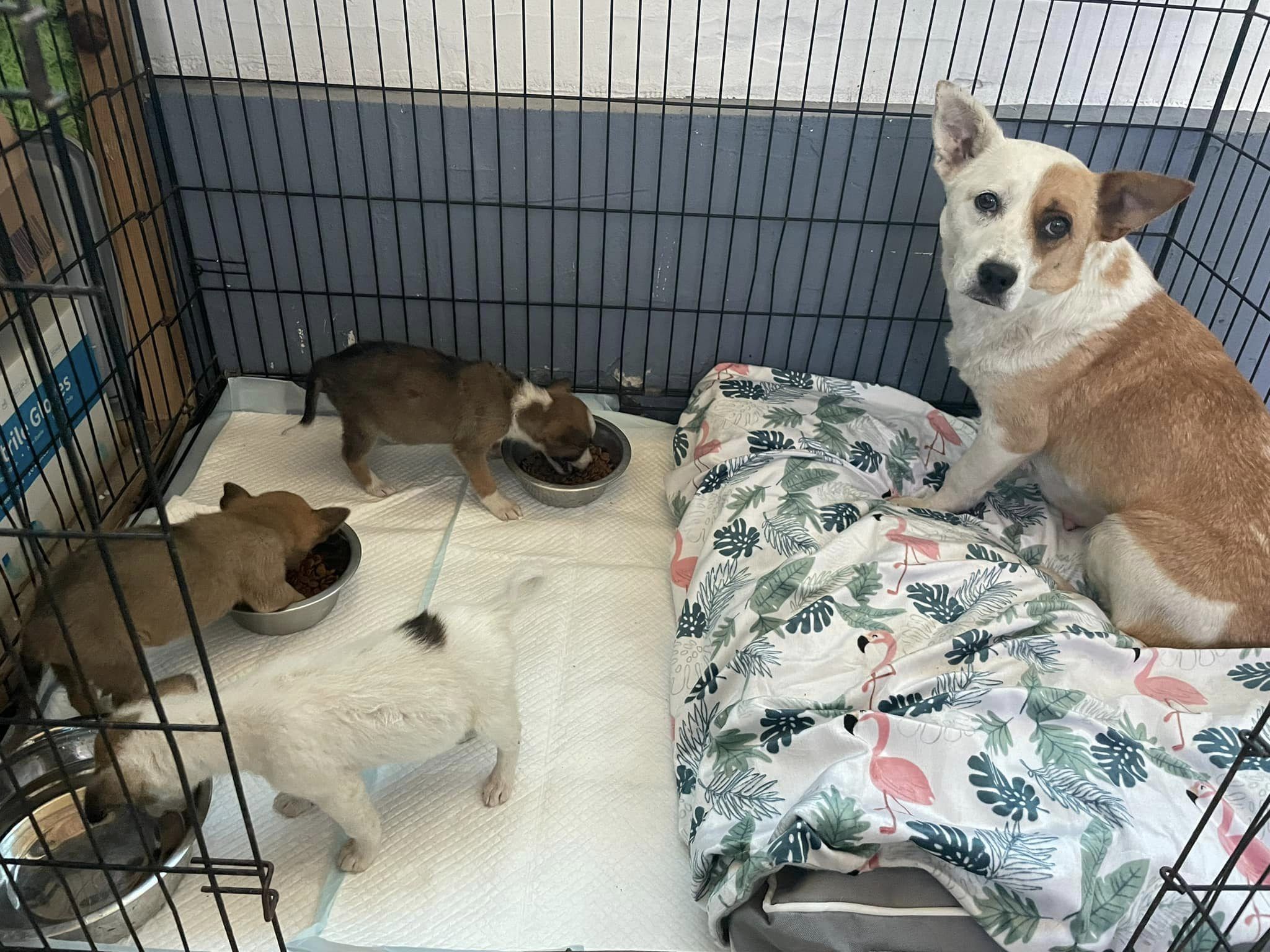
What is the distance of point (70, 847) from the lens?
191 cm

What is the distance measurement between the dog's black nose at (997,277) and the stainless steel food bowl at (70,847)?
2.16 meters

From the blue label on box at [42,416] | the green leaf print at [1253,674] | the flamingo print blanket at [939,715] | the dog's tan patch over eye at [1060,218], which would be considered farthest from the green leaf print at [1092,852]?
the blue label on box at [42,416]

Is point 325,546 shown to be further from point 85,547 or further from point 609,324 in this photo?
point 609,324

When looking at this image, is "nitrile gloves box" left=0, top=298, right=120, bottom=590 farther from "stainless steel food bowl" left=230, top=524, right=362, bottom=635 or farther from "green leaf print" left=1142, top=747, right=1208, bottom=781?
"green leaf print" left=1142, top=747, right=1208, bottom=781

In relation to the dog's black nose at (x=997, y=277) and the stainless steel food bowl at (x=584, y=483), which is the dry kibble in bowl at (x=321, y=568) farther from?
the dog's black nose at (x=997, y=277)

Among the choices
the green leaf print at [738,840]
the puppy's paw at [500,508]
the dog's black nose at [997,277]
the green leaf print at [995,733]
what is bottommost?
the puppy's paw at [500,508]

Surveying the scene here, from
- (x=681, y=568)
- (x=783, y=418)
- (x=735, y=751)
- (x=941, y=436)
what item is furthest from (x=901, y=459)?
(x=735, y=751)

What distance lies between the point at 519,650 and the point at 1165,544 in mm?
1685

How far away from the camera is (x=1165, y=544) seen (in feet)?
7.45

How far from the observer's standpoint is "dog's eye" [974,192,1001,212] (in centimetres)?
233

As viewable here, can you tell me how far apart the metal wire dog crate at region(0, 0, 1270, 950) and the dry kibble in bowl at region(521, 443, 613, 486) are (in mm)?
525

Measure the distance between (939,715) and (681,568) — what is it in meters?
0.94

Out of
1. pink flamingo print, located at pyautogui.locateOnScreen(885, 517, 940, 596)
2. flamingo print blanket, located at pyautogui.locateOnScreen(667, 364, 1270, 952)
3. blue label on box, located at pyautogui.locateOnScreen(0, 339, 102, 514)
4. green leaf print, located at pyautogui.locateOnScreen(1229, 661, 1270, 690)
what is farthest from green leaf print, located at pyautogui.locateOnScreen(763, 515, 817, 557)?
blue label on box, located at pyautogui.locateOnScreen(0, 339, 102, 514)

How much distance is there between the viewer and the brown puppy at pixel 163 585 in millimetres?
1939
